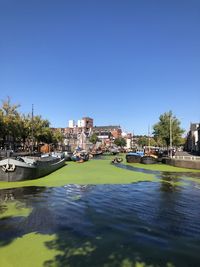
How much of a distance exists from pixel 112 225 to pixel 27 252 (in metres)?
4.79

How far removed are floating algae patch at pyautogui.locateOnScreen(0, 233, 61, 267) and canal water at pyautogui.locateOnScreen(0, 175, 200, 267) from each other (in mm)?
305

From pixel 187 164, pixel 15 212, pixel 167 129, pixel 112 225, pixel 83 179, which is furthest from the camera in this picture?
pixel 167 129

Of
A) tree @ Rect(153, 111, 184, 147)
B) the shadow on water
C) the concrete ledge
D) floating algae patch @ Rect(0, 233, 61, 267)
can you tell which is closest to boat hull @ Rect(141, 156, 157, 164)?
the concrete ledge

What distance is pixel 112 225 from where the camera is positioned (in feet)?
49.1

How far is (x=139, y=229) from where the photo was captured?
14188 mm

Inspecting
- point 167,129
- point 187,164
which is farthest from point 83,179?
point 167,129

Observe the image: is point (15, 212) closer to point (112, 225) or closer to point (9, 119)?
point (112, 225)

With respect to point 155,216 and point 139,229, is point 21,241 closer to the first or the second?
point 139,229

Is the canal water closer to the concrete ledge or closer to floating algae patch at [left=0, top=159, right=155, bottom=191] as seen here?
floating algae patch at [left=0, top=159, right=155, bottom=191]

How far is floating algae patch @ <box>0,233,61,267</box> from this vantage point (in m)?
10.3

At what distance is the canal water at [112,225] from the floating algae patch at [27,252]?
30 centimetres

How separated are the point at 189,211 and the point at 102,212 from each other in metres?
4.82

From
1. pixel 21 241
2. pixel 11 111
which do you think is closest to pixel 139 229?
pixel 21 241

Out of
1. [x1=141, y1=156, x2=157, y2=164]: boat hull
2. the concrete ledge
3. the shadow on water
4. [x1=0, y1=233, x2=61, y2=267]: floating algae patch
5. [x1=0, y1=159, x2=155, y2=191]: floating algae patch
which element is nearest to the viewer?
[x1=0, y1=233, x2=61, y2=267]: floating algae patch
